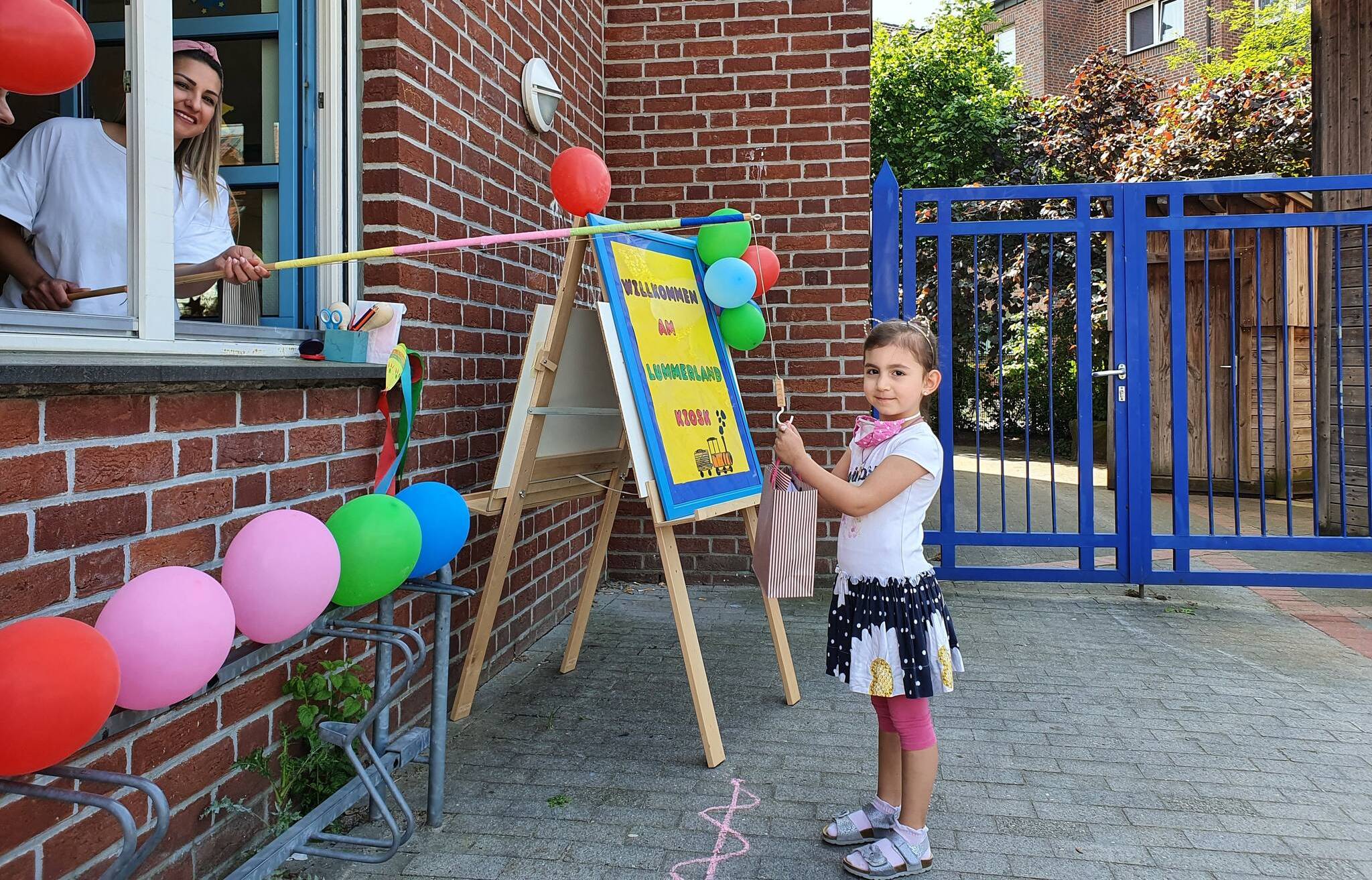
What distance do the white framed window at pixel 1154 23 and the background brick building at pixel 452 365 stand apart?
2015cm

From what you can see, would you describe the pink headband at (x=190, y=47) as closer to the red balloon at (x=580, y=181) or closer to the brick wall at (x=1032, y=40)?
the red balloon at (x=580, y=181)

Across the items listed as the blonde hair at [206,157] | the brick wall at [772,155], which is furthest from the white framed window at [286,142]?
the brick wall at [772,155]

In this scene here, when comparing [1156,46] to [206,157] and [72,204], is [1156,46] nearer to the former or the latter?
[206,157]

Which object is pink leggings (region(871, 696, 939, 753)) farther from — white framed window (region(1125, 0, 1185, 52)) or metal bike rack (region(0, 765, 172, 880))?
white framed window (region(1125, 0, 1185, 52))

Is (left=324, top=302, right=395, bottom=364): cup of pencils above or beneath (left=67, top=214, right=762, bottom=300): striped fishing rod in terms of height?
beneath

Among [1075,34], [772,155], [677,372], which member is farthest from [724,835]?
[1075,34]

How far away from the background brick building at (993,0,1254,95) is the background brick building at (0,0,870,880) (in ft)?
63.9

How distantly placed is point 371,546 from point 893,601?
1.23m

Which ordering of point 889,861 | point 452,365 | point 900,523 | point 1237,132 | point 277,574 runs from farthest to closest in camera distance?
point 1237,132, point 452,365, point 900,523, point 889,861, point 277,574

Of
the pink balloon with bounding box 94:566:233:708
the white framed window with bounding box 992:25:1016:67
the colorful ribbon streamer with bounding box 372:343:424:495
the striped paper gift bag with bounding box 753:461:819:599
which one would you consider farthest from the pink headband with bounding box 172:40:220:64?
the white framed window with bounding box 992:25:1016:67

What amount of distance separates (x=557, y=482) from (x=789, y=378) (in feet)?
6.83

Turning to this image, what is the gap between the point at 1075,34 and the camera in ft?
74.8

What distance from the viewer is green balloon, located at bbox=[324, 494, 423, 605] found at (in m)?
1.95

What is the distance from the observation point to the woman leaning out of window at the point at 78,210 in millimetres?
2109
